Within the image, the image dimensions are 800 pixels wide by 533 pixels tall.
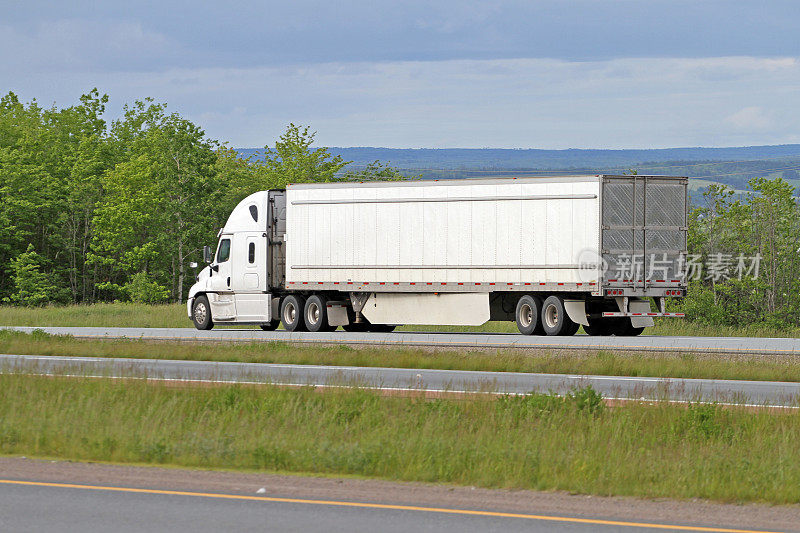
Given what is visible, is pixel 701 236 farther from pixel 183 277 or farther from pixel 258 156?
pixel 258 156

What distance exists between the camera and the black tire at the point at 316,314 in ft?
107

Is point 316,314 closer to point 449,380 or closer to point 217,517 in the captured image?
point 449,380

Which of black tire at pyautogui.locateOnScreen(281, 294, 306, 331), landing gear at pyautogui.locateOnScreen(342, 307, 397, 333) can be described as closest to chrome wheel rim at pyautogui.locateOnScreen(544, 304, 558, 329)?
landing gear at pyautogui.locateOnScreen(342, 307, 397, 333)

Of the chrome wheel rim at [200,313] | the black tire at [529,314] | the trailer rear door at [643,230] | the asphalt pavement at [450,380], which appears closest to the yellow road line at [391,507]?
the asphalt pavement at [450,380]

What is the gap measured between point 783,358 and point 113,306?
104 feet

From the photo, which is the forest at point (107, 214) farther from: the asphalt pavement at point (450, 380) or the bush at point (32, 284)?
the asphalt pavement at point (450, 380)

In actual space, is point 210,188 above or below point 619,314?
above

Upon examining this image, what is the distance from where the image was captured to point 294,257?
1299 inches

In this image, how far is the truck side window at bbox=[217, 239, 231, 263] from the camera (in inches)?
1352

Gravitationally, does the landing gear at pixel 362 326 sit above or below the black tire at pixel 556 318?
below

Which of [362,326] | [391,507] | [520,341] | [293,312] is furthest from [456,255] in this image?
[391,507]

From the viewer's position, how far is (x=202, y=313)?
35.0 m

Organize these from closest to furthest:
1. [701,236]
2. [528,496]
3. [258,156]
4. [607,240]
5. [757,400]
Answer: [528,496] → [757,400] → [607,240] → [701,236] → [258,156]

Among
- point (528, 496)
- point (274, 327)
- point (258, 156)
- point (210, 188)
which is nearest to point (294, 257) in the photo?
point (274, 327)
